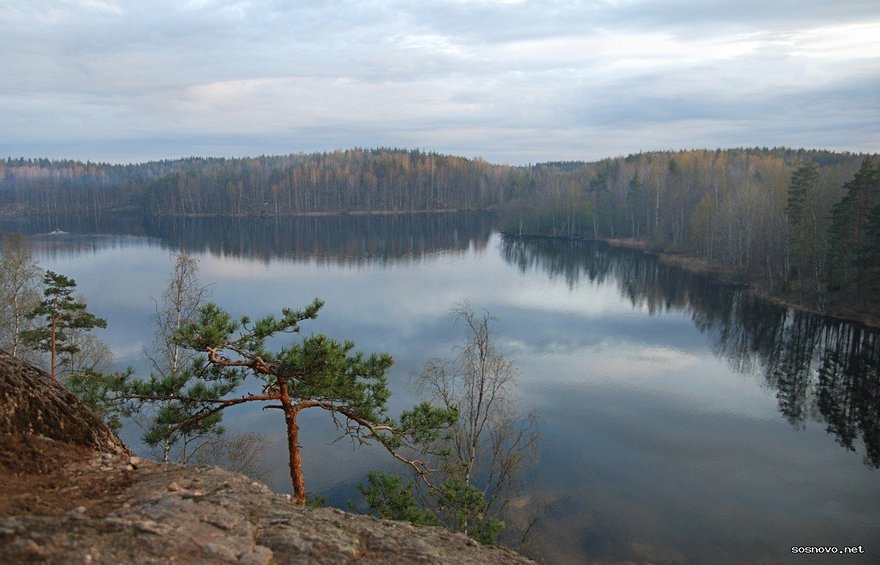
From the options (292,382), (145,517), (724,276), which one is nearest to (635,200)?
(724,276)

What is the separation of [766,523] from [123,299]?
34.2 metres

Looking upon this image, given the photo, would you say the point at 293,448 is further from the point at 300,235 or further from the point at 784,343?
the point at 300,235

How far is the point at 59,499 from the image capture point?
4156 millimetres

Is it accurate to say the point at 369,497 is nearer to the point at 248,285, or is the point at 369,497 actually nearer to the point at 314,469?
the point at 314,469

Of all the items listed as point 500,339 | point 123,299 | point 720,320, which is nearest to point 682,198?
point 720,320

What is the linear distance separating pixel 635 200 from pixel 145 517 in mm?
74822

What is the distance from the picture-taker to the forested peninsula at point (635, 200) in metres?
34.6

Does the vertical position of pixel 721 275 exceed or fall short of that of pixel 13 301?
it falls short

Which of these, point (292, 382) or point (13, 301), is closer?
point (292, 382)

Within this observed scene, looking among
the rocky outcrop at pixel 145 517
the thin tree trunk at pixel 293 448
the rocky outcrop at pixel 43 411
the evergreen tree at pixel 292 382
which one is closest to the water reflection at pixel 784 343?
the evergreen tree at pixel 292 382

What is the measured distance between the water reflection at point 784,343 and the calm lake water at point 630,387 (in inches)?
5.0

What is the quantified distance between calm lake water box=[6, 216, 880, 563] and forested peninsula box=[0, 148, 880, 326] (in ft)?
12.7

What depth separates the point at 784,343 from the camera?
29594mm

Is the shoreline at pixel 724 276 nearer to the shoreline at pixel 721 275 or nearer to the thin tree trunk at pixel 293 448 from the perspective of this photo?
the shoreline at pixel 721 275
